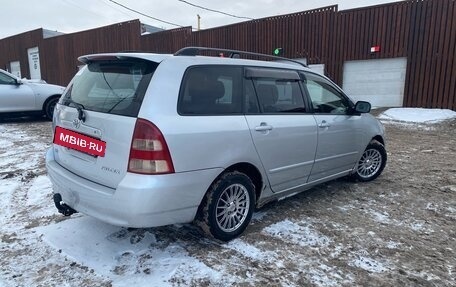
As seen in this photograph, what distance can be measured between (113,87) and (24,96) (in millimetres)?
7873

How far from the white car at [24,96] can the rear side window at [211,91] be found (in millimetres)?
8163

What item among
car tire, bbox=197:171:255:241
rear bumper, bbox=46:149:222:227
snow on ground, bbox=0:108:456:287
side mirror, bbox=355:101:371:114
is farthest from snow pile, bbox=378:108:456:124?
rear bumper, bbox=46:149:222:227

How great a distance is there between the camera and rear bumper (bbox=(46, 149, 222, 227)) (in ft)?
8.05

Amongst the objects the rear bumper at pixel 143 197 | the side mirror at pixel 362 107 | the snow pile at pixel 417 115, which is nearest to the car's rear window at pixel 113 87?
the rear bumper at pixel 143 197

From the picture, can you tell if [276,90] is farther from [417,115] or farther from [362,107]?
[417,115]

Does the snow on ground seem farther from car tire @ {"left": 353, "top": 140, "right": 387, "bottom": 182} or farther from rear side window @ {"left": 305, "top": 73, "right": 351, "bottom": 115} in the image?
rear side window @ {"left": 305, "top": 73, "right": 351, "bottom": 115}

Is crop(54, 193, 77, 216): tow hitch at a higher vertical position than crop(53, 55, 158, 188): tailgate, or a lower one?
lower

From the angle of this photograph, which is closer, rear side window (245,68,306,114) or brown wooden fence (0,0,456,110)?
rear side window (245,68,306,114)

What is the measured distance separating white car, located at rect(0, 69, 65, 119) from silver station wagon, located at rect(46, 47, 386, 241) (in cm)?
713

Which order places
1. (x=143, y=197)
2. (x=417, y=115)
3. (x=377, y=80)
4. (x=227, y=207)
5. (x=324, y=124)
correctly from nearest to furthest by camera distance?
(x=143, y=197) < (x=227, y=207) < (x=324, y=124) < (x=417, y=115) < (x=377, y=80)

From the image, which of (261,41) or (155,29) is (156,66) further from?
(155,29)

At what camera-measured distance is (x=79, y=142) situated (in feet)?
9.23

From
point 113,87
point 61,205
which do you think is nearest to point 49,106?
point 61,205

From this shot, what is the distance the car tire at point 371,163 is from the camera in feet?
15.6
